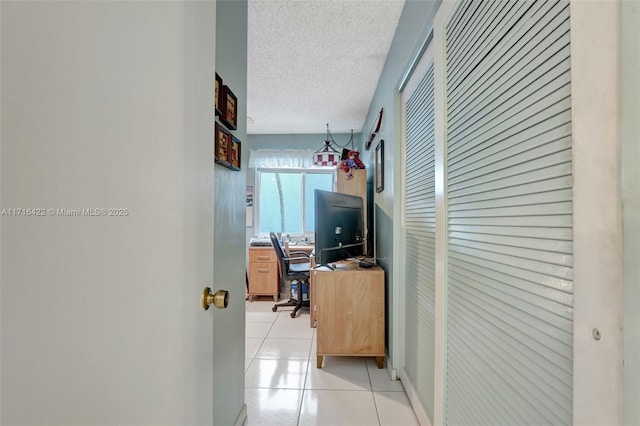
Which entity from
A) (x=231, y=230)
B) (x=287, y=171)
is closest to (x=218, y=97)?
(x=231, y=230)

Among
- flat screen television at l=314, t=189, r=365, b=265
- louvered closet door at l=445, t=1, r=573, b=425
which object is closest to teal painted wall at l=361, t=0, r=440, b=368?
flat screen television at l=314, t=189, r=365, b=265

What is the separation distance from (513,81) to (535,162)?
0.23 meters

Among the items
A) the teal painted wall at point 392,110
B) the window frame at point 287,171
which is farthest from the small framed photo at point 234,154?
the window frame at point 287,171

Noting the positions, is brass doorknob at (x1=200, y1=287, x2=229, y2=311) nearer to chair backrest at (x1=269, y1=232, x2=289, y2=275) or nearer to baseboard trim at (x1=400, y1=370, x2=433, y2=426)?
baseboard trim at (x1=400, y1=370, x2=433, y2=426)

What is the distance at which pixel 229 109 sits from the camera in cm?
127

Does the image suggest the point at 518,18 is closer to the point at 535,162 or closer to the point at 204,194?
the point at 535,162

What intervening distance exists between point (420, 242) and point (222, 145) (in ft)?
3.83

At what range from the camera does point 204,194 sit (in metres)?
0.72

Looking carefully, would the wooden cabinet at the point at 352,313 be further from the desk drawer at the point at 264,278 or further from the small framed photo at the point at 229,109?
the desk drawer at the point at 264,278

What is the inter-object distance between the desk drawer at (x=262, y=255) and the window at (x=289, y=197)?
670 mm

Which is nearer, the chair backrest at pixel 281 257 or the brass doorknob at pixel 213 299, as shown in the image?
the brass doorknob at pixel 213 299

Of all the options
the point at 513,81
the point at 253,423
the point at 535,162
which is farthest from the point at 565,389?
the point at 253,423

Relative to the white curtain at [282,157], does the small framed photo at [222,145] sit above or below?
below

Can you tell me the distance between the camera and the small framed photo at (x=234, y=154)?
4.23 feet
